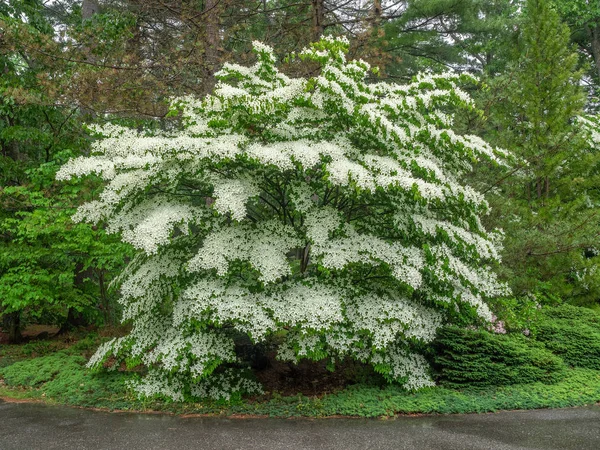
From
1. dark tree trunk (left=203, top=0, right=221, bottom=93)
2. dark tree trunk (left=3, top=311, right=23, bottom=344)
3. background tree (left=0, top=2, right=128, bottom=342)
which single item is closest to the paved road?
background tree (left=0, top=2, right=128, bottom=342)

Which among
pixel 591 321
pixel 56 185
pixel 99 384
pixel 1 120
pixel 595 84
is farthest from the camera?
pixel 595 84

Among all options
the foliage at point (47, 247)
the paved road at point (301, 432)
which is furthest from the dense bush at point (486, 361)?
the foliage at point (47, 247)

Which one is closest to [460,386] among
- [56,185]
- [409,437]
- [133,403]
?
[409,437]

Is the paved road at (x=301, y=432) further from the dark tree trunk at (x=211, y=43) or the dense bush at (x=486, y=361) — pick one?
the dark tree trunk at (x=211, y=43)

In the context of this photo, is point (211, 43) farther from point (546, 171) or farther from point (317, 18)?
point (546, 171)

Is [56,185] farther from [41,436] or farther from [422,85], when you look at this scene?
[422,85]

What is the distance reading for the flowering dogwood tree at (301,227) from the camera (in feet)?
18.4

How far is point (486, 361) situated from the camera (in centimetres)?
657

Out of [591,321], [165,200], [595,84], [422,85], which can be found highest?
[595,84]

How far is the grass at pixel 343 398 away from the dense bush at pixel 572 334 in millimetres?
252

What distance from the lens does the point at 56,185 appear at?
8.98m

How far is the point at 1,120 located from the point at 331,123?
7182mm

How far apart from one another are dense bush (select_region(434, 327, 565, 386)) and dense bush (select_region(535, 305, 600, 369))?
0.69m

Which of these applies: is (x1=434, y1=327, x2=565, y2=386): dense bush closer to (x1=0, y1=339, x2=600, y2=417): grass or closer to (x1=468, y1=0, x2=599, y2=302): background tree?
(x1=0, y1=339, x2=600, y2=417): grass
